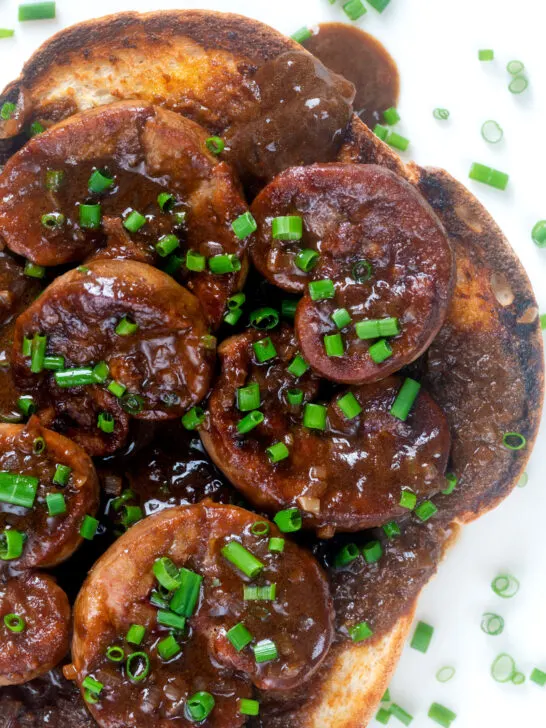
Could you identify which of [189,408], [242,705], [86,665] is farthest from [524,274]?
[86,665]

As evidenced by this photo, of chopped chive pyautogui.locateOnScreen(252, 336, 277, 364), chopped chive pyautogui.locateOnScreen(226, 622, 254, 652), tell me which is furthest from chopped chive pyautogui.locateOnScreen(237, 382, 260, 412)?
chopped chive pyautogui.locateOnScreen(226, 622, 254, 652)

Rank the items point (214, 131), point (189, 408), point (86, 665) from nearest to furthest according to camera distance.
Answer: point (86, 665), point (189, 408), point (214, 131)

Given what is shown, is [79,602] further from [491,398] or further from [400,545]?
[491,398]

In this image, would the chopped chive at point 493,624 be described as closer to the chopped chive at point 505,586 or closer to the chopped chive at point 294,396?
the chopped chive at point 505,586

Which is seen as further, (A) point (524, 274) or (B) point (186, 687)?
(A) point (524, 274)

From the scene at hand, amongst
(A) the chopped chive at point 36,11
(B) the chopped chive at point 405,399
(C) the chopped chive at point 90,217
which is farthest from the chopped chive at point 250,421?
(A) the chopped chive at point 36,11

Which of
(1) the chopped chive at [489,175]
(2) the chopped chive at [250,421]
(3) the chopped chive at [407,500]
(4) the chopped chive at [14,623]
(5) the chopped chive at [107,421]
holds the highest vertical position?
(1) the chopped chive at [489,175]

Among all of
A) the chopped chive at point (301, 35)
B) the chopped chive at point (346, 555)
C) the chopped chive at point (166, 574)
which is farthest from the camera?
the chopped chive at point (301, 35)
